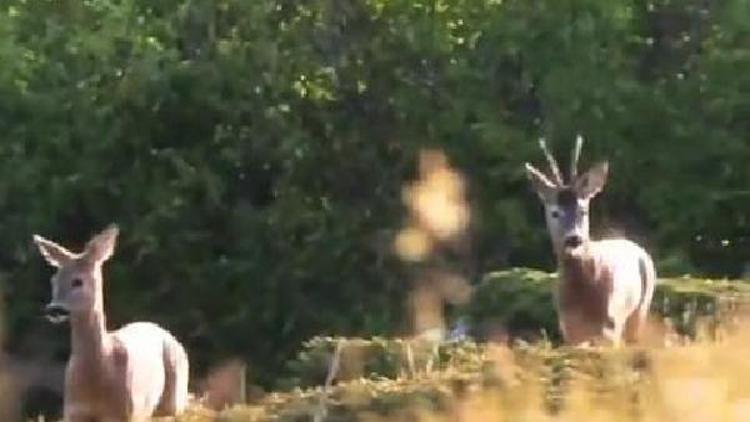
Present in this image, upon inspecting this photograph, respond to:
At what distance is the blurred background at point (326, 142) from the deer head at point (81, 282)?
33.1 ft

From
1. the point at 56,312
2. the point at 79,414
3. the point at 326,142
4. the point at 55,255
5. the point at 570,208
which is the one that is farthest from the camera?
the point at 326,142

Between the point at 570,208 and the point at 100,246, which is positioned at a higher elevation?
the point at 570,208

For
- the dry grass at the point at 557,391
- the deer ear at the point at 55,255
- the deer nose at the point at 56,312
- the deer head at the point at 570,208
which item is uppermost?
the deer head at the point at 570,208

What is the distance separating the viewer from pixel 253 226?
1061 inches

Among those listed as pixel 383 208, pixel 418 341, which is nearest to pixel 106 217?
pixel 383 208

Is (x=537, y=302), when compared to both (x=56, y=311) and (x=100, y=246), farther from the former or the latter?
(x=56, y=311)

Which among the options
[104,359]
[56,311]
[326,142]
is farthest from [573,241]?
[326,142]

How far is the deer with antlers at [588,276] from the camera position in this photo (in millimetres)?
15656

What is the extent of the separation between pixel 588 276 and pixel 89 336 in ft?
11.4

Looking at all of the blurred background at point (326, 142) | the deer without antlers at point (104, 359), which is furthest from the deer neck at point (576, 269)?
the blurred background at point (326, 142)

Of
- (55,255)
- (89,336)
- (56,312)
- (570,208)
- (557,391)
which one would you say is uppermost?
(570,208)

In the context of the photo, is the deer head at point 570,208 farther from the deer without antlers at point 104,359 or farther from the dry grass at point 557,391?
the dry grass at point 557,391

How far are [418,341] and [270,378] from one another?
32.2 ft

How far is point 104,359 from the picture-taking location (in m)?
14.9
